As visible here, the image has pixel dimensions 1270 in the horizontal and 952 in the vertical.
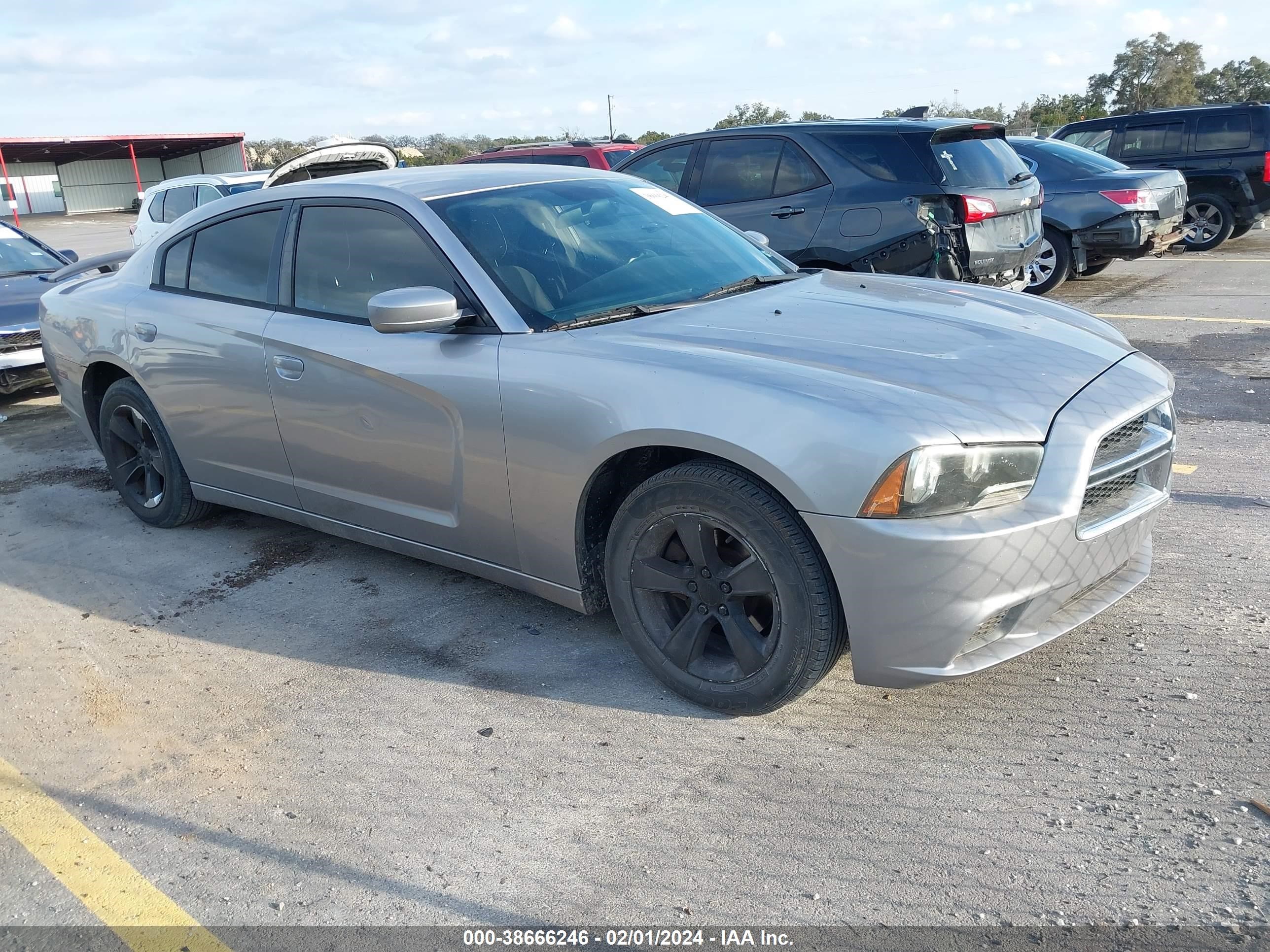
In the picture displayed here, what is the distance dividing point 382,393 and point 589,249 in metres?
0.92

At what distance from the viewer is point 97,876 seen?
2729mm

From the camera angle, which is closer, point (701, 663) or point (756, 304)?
point (701, 663)

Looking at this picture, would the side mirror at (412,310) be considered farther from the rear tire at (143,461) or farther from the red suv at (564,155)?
the red suv at (564,155)

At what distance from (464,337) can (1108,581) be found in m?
2.20

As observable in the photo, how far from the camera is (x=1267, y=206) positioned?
1351 cm

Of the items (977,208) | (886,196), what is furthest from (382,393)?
(977,208)

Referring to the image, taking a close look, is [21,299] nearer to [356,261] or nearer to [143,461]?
[143,461]

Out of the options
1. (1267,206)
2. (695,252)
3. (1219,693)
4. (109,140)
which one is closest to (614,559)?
(695,252)

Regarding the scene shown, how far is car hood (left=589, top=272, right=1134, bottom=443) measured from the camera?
115 inches

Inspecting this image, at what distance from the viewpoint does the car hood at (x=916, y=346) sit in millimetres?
2912

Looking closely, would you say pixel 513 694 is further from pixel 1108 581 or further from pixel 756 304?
pixel 1108 581

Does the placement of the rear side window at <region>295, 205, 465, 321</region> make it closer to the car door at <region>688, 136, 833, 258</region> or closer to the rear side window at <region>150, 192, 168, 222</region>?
the car door at <region>688, 136, 833, 258</region>

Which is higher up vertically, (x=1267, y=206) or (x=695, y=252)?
(x=695, y=252)

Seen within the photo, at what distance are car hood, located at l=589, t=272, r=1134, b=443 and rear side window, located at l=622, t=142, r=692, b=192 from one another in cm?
444
